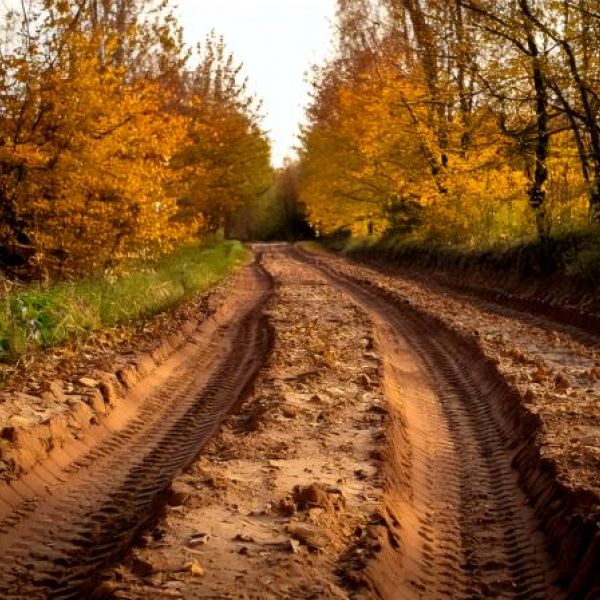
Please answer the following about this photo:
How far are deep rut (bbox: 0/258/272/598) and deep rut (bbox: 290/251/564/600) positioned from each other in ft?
5.67

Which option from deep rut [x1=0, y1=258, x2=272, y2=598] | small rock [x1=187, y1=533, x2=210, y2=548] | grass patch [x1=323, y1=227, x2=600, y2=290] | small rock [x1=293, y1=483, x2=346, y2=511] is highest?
grass patch [x1=323, y1=227, x2=600, y2=290]

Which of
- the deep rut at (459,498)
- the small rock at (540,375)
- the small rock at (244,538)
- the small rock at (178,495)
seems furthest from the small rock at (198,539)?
the small rock at (540,375)

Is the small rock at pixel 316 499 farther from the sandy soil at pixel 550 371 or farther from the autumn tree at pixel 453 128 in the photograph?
the autumn tree at pixel 453 128

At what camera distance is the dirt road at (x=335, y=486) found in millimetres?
4277

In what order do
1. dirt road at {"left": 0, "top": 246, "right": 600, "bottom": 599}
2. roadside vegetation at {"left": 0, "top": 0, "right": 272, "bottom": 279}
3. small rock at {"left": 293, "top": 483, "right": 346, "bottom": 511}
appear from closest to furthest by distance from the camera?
dirt road at {"left": 0, "top": 246, "right": 600, "bottom": 599}
small rock at {"left": 293, "top": 483, "right": 346, "bottom": 511}
roadside vegetation at {"left": 0, "top": 0, "right": 272, "bottom": 279}

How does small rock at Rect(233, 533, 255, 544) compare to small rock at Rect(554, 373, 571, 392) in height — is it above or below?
below

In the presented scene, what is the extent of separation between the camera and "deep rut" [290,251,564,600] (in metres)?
4.44

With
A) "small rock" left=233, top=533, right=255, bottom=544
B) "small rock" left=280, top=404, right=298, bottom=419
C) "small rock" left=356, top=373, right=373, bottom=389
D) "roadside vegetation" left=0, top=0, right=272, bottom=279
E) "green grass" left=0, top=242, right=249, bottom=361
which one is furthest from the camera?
"roadside vegetation" left=0, top=0, right=272, bottom=279

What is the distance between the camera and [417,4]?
23.8 metres

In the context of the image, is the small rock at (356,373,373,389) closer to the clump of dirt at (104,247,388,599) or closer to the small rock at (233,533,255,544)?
the clump of dirt at (104,247,388,599)

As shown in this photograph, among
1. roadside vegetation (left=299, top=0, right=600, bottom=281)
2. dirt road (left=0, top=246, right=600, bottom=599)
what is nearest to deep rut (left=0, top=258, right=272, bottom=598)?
dirt road (left=0, top=246, right=600, bottom=599)

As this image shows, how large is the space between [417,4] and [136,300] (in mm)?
14516

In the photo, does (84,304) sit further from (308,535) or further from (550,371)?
(308,535)

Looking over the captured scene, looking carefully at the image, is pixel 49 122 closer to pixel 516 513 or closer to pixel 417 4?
pixel 516 513
